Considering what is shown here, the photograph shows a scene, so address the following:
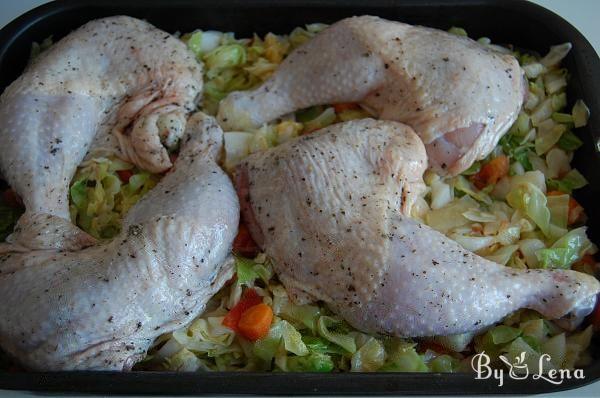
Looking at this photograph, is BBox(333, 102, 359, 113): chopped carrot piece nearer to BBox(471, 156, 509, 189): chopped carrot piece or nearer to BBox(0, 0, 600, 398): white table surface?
BBox(471, 156, 509, 189): chopped carrot piece

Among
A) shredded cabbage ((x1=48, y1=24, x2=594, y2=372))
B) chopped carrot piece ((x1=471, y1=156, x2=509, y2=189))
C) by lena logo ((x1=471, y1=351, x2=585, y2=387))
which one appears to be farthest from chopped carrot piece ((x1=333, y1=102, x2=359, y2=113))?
by lena logo ((x1=471, y1=351, x2=585, y2=387))

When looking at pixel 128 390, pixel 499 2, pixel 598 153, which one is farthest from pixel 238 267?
pixel 499 2

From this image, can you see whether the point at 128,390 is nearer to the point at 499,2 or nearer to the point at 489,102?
the point at 489,102

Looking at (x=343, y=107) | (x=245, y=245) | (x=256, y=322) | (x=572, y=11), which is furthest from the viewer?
(x=572, y=11)

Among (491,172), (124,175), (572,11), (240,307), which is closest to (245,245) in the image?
(240,307)

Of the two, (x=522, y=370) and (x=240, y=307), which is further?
(x=240, y=307)

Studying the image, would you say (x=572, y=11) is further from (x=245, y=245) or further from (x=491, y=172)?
(x=245, y=245)

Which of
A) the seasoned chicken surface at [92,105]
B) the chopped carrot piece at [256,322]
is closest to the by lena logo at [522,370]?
the chopped carrot piece at [256,322]
